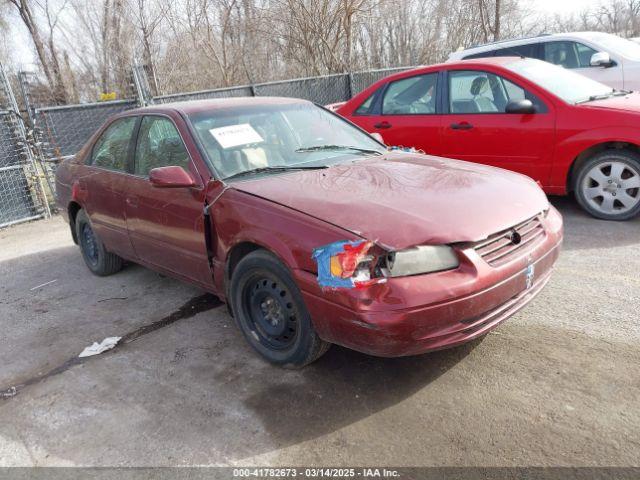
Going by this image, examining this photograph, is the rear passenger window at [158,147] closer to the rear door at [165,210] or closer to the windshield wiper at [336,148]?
the rear door at [165,210]

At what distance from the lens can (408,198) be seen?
2.93 metres

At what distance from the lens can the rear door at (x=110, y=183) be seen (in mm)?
4391

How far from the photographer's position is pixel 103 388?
319 cm

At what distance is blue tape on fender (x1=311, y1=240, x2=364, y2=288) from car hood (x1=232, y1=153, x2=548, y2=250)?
0.36 feet

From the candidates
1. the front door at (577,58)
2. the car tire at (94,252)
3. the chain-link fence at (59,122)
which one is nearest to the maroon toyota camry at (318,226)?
the car tire at (94,252)

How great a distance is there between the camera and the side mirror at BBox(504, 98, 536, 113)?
5250mm

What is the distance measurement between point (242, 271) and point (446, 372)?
1339 millimetres

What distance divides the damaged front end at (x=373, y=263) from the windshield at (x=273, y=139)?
117 centimetres

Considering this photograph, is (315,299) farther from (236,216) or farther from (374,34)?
(374,34)

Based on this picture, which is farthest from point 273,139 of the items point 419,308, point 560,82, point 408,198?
point 560,82

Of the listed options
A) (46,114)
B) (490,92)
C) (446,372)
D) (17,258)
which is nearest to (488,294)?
(446,372)

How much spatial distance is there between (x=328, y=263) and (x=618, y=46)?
7.91m

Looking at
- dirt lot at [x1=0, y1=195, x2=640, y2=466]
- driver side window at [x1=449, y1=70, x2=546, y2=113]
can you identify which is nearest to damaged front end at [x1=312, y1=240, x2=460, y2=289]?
dirt lot at [x1=0, y1=195, x2=640, y2=466]

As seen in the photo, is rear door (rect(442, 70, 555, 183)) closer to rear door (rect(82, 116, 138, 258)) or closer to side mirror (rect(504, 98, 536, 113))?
side mirror (rect(504, 98, 536, 113))
